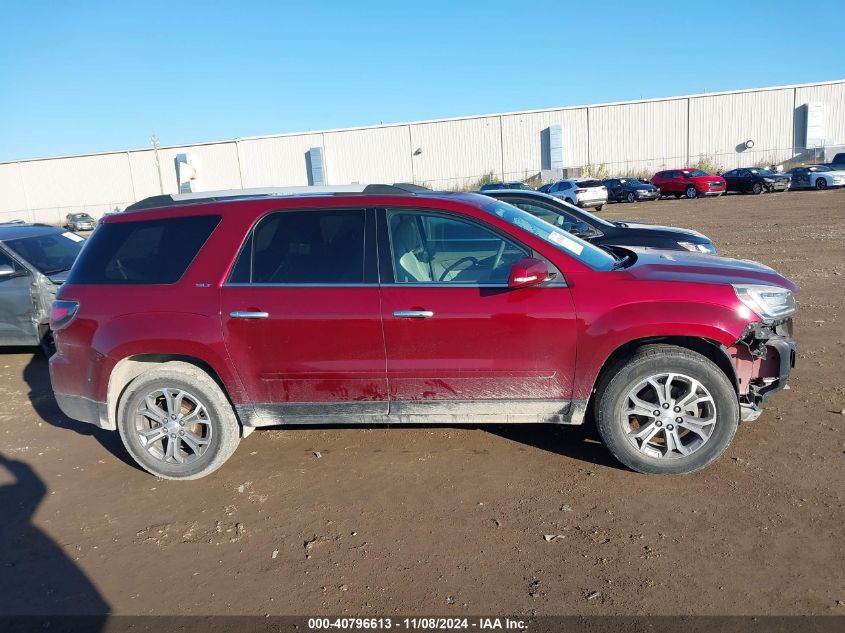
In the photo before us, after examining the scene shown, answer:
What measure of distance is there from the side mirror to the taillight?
2998 millimetres

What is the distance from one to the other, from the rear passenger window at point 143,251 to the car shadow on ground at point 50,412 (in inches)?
57.1

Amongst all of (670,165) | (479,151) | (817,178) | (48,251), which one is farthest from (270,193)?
(670,165)

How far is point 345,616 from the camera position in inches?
119

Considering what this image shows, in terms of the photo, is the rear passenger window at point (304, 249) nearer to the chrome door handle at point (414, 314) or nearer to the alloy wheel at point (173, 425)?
the chrome door handle at point (414, 314)

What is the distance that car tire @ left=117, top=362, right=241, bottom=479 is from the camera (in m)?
4.36

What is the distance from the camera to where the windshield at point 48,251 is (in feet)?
25.1

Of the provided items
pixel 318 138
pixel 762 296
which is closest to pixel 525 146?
pixel 318 138

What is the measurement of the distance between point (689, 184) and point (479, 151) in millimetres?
19206

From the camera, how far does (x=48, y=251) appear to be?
805 cm

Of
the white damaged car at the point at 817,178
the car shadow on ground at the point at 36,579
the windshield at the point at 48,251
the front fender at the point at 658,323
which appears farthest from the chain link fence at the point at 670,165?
the car shadow on ground at the point at 36,579

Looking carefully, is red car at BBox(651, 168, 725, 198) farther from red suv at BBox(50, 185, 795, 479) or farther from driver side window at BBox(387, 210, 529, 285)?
driver side window at BBox(387, 210, 529, 285)

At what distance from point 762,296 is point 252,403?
11.2ft

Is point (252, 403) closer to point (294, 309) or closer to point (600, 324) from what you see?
point (294, 309)

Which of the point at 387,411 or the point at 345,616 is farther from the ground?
the point at 387,411
